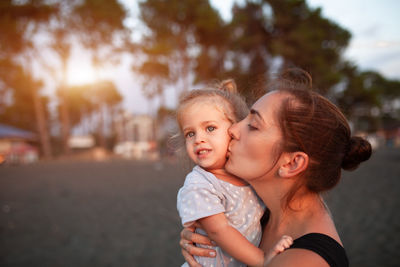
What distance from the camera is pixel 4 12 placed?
1995cm

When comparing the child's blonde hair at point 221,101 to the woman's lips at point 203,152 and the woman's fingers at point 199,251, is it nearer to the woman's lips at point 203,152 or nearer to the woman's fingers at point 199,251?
the woman's lips at point 203,152

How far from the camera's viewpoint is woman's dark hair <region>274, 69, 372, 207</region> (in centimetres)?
128

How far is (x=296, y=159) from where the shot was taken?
4.31ft

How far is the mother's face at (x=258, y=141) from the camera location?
136cm

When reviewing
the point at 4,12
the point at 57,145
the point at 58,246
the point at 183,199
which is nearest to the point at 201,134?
the point at 183,199

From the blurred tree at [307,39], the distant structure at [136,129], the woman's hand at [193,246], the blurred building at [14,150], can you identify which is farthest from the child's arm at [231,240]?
the distant structure at [136,129]

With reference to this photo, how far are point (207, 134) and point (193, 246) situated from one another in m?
0.57

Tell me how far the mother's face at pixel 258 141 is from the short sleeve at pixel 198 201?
144mm

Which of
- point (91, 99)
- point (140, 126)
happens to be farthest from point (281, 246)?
point (91, 99)

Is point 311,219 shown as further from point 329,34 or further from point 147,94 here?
point 147,94

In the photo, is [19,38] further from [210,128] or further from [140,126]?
[210,128]

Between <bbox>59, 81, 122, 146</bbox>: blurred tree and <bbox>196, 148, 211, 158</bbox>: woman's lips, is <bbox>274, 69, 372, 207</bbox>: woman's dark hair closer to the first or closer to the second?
<bbox>196, 148, 211, 158</bbox>: woman's lips

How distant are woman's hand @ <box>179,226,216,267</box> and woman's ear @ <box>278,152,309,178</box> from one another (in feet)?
1.66

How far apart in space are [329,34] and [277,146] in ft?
77.8
